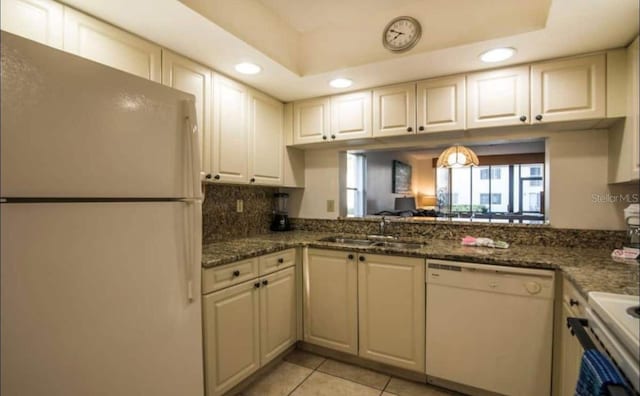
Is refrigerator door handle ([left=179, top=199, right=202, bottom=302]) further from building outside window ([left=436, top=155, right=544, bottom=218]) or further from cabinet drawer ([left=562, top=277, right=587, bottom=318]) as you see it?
building outside window ([left=436, top=155, right=544, bottom=218])

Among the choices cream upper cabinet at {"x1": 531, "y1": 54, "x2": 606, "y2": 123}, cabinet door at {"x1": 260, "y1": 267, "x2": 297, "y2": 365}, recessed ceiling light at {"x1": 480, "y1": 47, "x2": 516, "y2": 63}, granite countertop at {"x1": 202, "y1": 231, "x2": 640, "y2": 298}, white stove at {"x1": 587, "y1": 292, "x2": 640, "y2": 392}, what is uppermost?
recessed ceiling light at {"x1": 480, "y1": 47, "x2": 516, "y2": 63}

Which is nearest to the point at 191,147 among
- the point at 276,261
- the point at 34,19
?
the point at 34,19

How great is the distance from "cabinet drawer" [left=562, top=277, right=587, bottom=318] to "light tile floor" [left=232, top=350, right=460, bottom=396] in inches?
36.3

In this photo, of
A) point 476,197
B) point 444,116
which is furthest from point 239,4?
point 476,197

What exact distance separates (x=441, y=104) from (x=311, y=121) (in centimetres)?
110

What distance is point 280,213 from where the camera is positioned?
318 cm

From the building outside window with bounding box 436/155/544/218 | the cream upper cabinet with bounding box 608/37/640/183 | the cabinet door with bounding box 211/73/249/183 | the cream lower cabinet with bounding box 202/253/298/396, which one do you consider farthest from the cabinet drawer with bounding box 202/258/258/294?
the building outside window with bounding box 436/155/544/218

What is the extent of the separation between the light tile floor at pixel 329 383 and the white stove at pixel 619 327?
1.22 meters

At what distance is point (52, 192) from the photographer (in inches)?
41.3

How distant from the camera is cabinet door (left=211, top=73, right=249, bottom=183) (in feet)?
7.40

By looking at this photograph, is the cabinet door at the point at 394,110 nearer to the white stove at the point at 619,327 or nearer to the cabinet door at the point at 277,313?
the cabinet door at the point at 277,313

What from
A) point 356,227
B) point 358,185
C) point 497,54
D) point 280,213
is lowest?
point 356,227

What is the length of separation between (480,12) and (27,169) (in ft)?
7.37

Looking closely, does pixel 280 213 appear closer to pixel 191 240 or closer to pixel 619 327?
pixel 191 240
